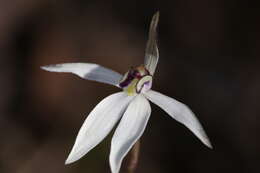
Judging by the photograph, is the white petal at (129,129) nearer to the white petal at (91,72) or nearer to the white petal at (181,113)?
the white petal at (181,113)

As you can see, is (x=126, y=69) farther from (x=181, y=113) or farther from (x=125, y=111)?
(x=181, y=113)

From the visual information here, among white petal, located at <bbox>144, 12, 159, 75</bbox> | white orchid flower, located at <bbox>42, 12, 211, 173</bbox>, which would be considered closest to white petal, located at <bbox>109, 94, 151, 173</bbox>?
white orchid flower, located at <bbox>42, 12, 211, 173</bbox>

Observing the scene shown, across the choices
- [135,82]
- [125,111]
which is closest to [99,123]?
[125,111]

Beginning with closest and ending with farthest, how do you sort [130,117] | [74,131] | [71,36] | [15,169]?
[130,117] → [15,169] → [74,131] → [71,36]

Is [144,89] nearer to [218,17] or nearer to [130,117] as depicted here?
[130,117]

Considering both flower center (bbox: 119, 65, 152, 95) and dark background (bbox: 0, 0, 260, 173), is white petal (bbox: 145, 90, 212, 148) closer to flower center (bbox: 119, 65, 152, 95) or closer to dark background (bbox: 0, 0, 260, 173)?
flower center (bbox: 119, 65, 152, 95)

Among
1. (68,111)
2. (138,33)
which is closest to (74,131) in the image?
(68,111)
